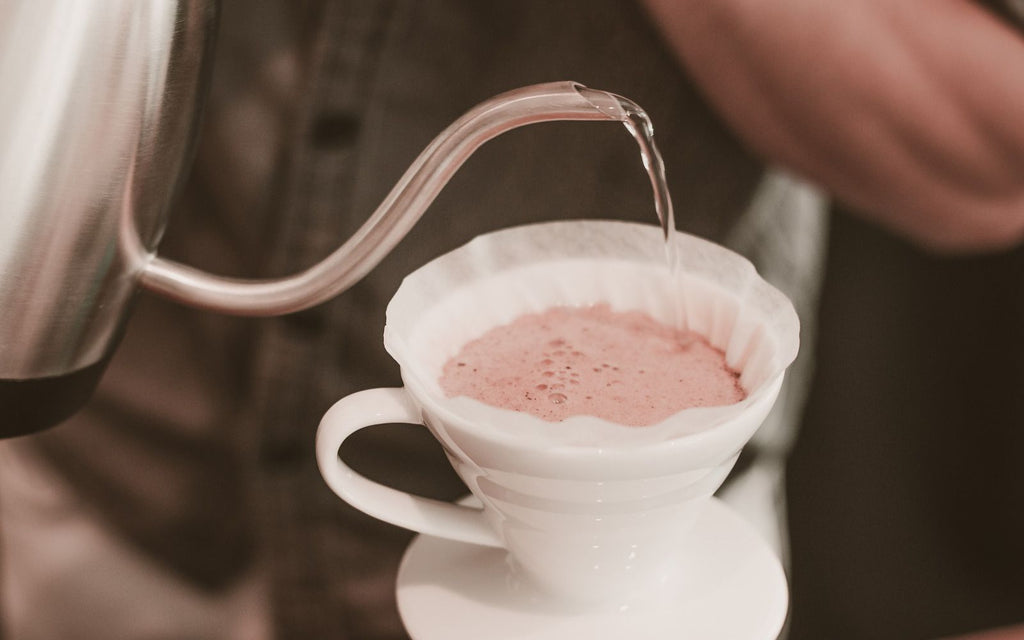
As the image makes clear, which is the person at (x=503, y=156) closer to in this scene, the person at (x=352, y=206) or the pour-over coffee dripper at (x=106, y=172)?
the person at (x=352, y=206)

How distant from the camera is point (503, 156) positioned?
598mm

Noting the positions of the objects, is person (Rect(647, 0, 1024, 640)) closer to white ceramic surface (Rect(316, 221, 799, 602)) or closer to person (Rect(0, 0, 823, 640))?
person (Rect(0, 0, 823, 640))

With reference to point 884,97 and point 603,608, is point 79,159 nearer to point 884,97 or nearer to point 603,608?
point 603,608

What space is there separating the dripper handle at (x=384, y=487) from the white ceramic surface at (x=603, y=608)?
0.02m

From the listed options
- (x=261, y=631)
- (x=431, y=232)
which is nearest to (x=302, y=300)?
(x=431, y=232)

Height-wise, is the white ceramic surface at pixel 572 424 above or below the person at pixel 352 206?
above

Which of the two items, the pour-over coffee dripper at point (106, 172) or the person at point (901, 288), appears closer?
the pour-over coffee dripper at point (106, 172)

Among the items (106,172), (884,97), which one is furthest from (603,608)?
(884,97)

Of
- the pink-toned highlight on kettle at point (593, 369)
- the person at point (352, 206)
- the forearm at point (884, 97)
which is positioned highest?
the forearm at point (884, 97)

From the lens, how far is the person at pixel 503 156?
53cm

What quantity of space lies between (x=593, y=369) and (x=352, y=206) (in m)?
0.30

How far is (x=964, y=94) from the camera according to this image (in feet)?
1.67

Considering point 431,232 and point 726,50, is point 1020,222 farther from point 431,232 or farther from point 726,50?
point 431,232

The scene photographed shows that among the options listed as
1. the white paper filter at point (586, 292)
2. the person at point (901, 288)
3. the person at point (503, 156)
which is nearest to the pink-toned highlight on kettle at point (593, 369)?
the white paper filter at point (586, 292)
